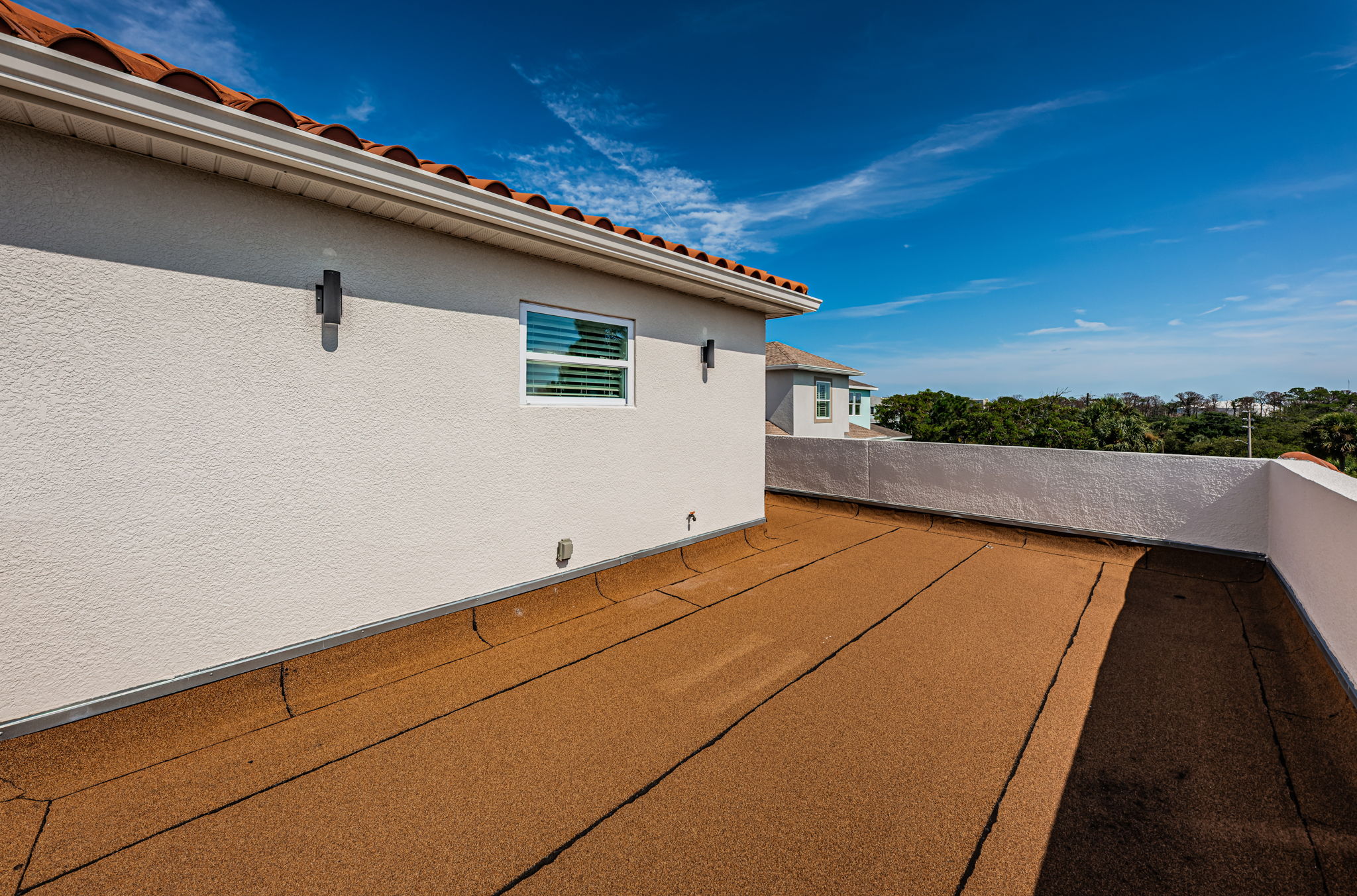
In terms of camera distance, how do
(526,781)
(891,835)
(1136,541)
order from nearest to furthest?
(891,835), (526,781), (1136,541)

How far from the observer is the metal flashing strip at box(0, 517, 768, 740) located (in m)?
2.15

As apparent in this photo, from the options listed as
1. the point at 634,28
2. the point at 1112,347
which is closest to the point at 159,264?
the point at 634,28

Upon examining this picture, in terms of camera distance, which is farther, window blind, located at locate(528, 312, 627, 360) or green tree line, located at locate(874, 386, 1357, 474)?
green tree line, located at locate(874, 386, 1357, 474)

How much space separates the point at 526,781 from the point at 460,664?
1.29 m

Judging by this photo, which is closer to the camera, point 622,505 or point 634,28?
point 622,505

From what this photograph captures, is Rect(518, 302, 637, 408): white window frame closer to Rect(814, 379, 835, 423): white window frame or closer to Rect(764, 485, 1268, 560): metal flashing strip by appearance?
Rect(764, 485, 1268, 560): metal flashing strip

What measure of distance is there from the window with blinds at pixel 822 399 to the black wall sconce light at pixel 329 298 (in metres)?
19.6

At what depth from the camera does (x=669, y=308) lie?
4848mm

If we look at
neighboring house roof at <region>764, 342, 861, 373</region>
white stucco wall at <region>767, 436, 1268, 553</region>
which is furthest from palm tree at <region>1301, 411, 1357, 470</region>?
white stucco wall at <region>767, 436, 1268, 553</region>

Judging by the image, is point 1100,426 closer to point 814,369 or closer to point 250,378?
point 814,369

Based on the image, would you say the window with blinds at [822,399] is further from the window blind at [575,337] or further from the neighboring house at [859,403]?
the window blind at [575,337]

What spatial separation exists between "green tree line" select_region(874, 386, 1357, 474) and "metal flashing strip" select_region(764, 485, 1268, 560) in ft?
75.7

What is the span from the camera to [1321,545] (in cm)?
316

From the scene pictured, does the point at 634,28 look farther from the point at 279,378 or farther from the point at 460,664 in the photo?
the point at 460,664
